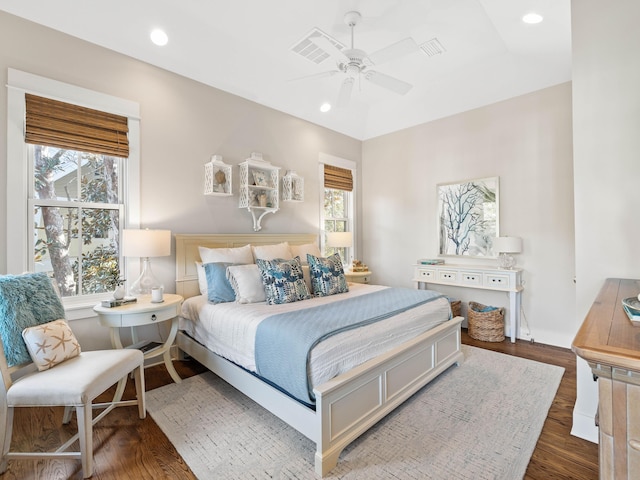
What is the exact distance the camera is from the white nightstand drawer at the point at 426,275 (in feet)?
14.2

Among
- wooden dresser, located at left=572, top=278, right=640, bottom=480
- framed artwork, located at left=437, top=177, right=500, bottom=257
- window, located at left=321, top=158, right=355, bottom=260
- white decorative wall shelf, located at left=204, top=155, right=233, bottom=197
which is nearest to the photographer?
wooden dresser, located at left=572, top=278, right=640, bottom=480

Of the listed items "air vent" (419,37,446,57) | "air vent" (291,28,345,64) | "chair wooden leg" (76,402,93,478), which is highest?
"air vent" (419,37,446,57)

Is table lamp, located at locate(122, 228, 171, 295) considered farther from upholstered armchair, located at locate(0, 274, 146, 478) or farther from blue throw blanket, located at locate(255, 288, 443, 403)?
blue throw blanket, located at locate(255, 288, 443, 403)

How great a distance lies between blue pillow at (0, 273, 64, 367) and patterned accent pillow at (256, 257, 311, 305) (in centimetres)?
149

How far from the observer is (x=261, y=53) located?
3.49 metres

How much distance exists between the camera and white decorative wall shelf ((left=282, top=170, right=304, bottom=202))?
420cm

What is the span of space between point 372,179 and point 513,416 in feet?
13.0

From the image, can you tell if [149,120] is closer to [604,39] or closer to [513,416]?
[604,39]

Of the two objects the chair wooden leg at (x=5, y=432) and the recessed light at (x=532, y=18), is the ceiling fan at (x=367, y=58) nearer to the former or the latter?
the recessed light at (x=532, y=18)

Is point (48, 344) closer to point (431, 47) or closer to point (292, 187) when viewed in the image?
point (292, 187)

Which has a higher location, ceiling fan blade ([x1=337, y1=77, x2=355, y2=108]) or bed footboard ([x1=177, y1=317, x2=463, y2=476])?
ceiling fan blade ([x1=337, y1=77, x2=355, y2=108])

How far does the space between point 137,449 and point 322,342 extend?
4.37 feet

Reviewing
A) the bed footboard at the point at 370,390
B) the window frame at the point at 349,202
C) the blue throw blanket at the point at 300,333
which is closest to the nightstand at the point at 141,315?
the blue throw blanket at the point at 300,333

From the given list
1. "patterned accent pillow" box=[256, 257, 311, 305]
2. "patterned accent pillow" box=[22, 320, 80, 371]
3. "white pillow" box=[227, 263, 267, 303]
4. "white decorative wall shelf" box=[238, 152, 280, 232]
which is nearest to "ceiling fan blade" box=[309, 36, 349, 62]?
"white decorative wall shelf" box=[238, 152, 280, 232]
